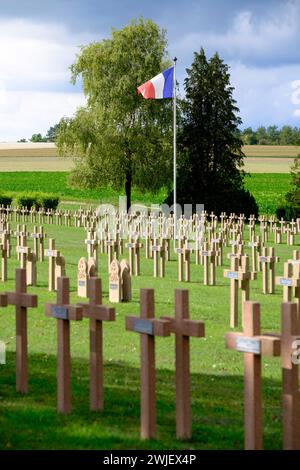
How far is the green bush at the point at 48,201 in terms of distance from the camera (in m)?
63.0

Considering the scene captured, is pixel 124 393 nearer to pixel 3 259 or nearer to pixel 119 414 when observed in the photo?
pixel 119 414

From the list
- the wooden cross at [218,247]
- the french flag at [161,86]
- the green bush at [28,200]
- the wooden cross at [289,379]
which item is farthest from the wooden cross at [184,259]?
the green bush at [28,200]

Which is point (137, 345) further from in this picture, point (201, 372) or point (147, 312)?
point (147, 312)

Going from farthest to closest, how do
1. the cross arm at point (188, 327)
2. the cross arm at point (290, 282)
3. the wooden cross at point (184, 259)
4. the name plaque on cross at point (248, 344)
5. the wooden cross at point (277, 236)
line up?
the wooden cross at point (277, 236)
the wooden cross at point (184, 259)
the cross arm at point (290, 282)
the cross arm at point (188, 327)
the name plaque on cross at point (248, 344)

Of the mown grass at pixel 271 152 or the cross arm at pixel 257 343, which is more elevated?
the mown grass at pixel 271 152

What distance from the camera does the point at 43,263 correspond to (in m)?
30.8

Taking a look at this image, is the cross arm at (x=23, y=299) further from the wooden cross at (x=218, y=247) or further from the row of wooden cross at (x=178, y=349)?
the wooden cross at (x=218, y=247)

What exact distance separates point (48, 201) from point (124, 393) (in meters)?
52.7

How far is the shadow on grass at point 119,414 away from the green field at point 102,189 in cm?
5600

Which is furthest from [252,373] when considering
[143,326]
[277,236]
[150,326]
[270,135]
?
[270,135]

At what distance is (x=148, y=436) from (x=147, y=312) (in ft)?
3.38

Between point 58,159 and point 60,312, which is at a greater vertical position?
point 58,159

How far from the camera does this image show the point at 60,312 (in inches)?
379

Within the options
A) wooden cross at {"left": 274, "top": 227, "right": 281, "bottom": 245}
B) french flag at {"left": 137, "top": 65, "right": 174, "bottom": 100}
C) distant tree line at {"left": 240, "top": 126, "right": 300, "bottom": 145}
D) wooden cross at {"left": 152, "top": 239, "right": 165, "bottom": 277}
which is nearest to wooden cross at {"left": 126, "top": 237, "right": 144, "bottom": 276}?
wooden cross at {"left": 152, "top": 239, "right": 165, "bottom": 277}
